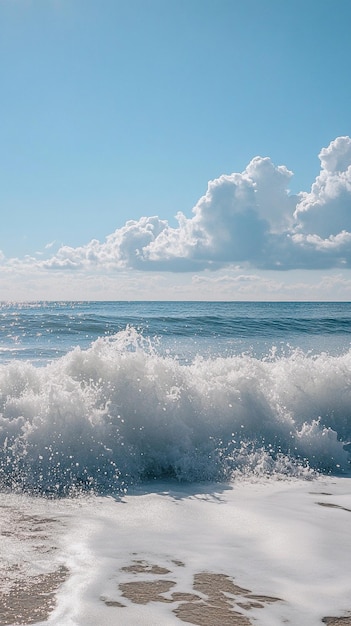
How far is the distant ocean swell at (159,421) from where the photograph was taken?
22.3ft

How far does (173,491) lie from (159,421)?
169cm

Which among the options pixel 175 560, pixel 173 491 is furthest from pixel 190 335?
pixel 175 560

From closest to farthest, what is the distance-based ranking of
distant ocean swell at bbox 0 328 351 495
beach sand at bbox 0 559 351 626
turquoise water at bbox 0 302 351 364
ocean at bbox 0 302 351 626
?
beach sand at bbox 0 559 351 626 < ocean at bbox 0 302 351 626 < distant ocean swell at bbox 0 328 351 495 < turquoise water at bbox 0 302 351 364

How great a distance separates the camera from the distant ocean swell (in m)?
6.81

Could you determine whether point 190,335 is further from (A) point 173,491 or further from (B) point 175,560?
(B) point 175,560

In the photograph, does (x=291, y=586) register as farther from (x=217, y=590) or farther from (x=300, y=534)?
(x=300, y=534)

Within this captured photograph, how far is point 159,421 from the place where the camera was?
25.9ft

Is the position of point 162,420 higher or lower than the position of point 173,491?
higher

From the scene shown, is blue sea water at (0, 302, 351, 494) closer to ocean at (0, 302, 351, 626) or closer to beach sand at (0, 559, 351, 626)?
ocean at (0, 302, 351, 626)

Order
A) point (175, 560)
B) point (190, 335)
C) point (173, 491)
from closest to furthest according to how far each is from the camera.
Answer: point (175, 560)
point (173, 491)
point (190, 335)

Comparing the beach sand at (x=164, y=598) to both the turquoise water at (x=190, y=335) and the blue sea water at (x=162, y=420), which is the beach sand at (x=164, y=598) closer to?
the blue sea water at (x=162, y=420)

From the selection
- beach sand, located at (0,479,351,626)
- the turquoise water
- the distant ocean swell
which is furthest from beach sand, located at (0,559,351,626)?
the turquoise water

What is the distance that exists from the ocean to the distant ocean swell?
25mm

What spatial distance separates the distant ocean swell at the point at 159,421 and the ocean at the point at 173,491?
0.08ft
